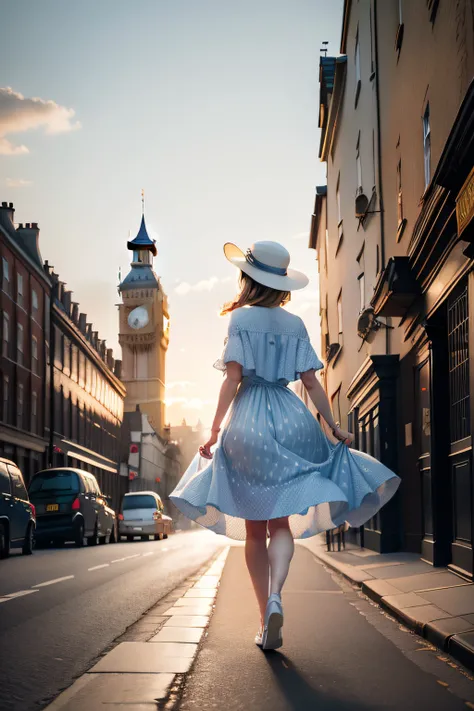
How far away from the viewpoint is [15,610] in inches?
309

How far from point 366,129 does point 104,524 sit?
42.7 feet

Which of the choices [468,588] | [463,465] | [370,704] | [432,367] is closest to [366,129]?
[432,367]

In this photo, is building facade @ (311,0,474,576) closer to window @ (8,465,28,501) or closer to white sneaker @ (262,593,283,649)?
white sneaker @ (262,593,283,649)

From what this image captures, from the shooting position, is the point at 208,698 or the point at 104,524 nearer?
the point at 208,698

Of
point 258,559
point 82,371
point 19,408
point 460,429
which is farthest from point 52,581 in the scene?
point 82,371

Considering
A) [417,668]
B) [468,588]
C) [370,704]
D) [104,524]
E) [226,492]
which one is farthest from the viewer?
[104,524]

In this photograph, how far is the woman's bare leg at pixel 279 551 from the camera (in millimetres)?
5367

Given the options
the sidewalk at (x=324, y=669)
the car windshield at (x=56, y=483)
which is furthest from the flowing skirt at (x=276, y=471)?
the car windshield at (x=56, y=483)

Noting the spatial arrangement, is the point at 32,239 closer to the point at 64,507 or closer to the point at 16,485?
the point at 64,507

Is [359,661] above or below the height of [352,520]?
below

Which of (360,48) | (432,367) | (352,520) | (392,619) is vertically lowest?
(392,619)

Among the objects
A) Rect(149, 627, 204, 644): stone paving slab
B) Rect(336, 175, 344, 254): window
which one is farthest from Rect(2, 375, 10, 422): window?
Rect(149, 627, 204, 644): stone paving slab

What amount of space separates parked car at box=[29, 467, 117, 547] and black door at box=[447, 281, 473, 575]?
1406 centimetres

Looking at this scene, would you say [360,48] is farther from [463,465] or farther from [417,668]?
[417,668]
